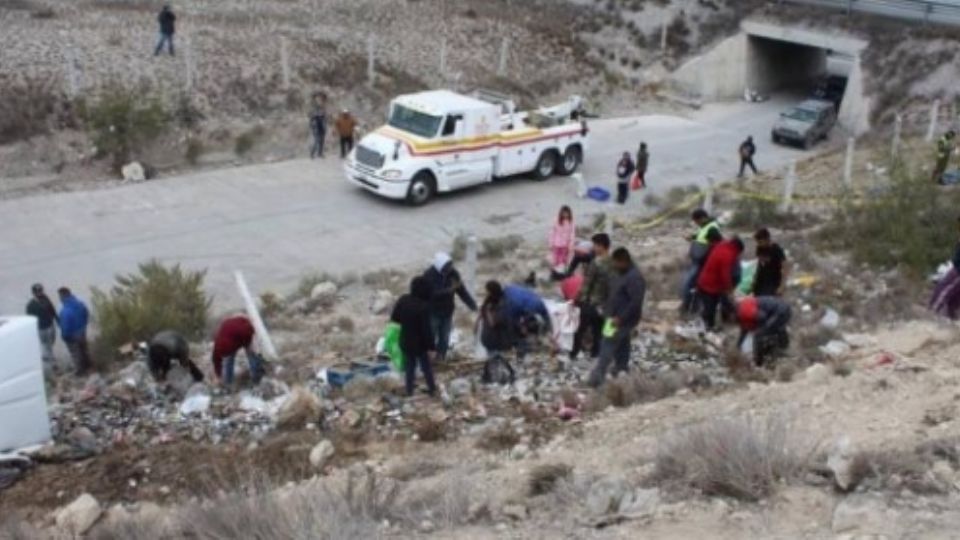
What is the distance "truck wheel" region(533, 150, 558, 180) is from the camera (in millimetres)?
25578

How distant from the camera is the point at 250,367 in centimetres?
1328

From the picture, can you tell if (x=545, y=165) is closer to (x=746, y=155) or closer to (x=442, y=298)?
(x=746, y=155)

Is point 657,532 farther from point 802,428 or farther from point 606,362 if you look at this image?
point 606,362

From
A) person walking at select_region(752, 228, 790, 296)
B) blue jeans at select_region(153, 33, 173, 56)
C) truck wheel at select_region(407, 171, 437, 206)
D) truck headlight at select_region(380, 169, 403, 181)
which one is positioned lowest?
truck wheel at select_region(407, 171, 437, 206)

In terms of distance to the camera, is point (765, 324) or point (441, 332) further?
point (441, 332)

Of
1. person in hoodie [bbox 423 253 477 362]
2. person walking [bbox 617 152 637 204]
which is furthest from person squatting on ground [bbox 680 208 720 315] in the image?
person walking [bbox 617 152 637 204]

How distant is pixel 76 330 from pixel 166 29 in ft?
49.2

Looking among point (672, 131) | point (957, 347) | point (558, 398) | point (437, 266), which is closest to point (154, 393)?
point (437, 266)

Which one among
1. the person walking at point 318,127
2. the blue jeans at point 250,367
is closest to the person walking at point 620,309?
the blue jeans at point 250,367

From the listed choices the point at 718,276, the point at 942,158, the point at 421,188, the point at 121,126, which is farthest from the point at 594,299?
the point at 121,126

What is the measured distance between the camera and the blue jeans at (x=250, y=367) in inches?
516

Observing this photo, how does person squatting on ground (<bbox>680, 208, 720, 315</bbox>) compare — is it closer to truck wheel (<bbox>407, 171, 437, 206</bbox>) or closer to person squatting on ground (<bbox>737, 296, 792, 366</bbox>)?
person squatting on ground (<bbox>737, 296, 792, 366</bbox>)

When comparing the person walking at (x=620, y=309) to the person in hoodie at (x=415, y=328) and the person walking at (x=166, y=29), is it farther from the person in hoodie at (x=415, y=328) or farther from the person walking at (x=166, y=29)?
the person walking at (x=166, y=29)

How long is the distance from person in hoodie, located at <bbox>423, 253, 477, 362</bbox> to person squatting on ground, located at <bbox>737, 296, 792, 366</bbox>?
10.1ft
